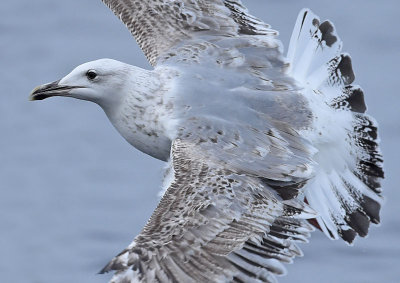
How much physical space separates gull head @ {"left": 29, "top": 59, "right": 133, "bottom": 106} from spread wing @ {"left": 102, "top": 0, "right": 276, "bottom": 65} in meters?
0.53

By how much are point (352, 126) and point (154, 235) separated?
2.00m

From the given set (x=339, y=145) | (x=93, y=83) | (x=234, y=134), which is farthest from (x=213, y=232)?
(x=339, y=145)

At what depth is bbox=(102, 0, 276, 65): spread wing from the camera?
810cm

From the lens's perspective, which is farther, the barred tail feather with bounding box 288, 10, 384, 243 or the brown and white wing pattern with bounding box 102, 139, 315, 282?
the barred tail feather with bounding box 288, 10, 384, 243

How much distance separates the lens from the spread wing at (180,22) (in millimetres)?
8102

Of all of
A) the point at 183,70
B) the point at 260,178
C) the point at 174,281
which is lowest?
the point at 174,281

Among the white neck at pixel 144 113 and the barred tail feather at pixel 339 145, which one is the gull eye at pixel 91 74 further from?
the barred tail feather at pixel 339 145

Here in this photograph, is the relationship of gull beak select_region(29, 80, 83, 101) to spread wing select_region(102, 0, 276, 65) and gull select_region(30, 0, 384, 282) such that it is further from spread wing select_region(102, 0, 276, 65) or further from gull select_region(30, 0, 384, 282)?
spread wing select_region(102, 0, 276, 65)

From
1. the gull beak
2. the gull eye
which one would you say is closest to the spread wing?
the gull eye

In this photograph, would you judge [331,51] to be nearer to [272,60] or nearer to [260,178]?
[272,60]

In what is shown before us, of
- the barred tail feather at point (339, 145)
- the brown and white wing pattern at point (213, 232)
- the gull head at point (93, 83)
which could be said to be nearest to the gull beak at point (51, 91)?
the gull head at point (93, 83)

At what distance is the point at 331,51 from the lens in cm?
824

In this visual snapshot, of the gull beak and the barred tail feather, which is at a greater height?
the barred tail feather

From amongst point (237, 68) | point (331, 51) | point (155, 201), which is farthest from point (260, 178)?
point (155, 201)
